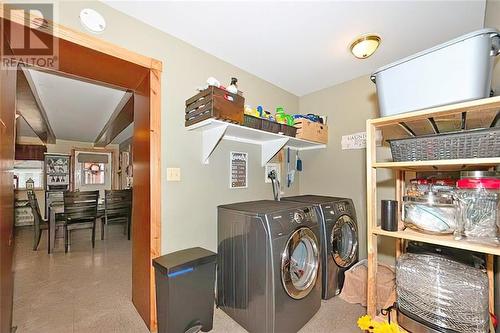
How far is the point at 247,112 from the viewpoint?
190 cm

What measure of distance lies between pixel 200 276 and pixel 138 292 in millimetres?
770

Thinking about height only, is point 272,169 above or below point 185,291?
above

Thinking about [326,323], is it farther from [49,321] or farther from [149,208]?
[49,321]

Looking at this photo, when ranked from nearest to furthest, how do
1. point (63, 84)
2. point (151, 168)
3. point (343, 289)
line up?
1. point (151, 168)
2. point (343, 289)
3. point (63, 84)

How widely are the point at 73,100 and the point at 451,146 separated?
4.05 m

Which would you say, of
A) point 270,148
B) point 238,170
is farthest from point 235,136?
point 270,148

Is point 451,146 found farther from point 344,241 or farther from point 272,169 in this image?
point 272,169

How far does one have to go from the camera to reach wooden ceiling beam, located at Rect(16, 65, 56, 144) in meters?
2.21

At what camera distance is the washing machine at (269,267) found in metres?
1.42

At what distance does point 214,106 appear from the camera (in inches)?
60.9

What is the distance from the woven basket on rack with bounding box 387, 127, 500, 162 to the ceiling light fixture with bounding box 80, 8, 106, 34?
1.96 metres

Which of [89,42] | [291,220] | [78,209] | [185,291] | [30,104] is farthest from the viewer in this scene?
[78,209]

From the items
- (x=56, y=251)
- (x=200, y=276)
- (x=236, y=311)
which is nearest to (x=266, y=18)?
(x=200, y=276)

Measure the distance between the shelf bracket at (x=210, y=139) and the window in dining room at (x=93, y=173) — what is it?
669cm
